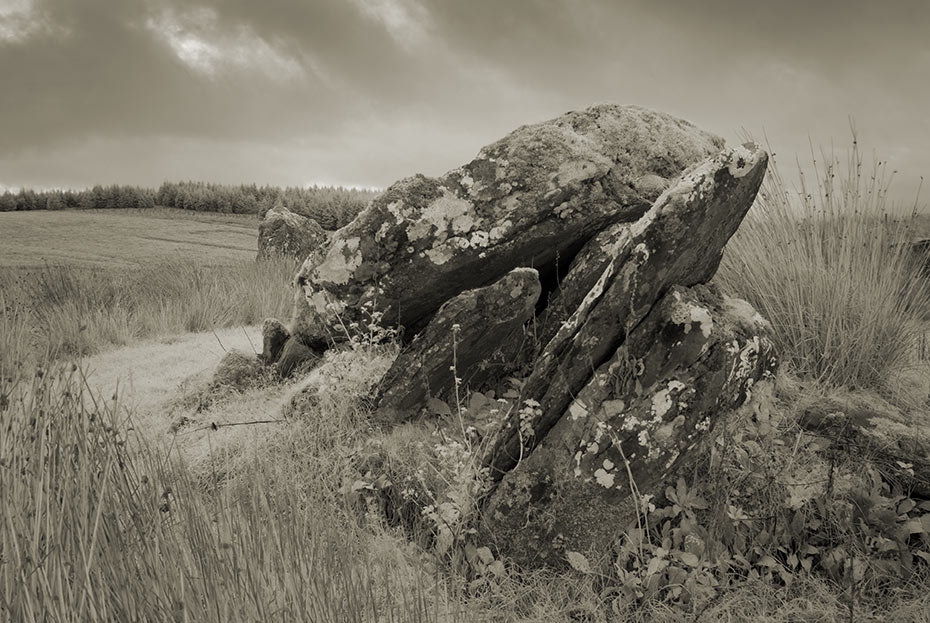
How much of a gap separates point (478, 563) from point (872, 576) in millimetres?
2101

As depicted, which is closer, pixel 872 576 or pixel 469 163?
pixel 872 576

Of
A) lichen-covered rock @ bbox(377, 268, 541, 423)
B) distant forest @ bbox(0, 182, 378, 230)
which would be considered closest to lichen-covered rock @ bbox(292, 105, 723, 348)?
lichen-covered rock @ bbox(377, 268, 541, 423)

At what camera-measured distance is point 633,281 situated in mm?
3543

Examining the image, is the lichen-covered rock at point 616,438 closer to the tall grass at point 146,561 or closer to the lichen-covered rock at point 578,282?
the tall grass at point 146,561

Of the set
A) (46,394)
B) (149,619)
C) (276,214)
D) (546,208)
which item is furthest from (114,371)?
(276,214)

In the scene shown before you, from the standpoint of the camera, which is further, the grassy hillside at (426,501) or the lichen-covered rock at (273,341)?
the lichen-covered rock at (273,341)

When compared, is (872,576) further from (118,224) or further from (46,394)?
(118,224)

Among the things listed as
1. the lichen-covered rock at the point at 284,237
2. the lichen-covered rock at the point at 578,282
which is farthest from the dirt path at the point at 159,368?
the lichen-covered rock at the point at 284,237

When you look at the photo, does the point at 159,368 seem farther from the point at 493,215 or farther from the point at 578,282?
the point at 578,282

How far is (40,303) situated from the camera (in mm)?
10039

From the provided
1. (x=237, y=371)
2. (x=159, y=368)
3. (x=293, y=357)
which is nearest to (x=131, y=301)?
(x=159, y=368)

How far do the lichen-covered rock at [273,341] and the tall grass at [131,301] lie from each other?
117 inches

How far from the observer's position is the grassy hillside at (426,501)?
236 centimetres

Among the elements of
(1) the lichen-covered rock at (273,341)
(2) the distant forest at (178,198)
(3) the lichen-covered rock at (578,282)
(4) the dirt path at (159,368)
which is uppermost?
(2) the distant forest at (178,198)
